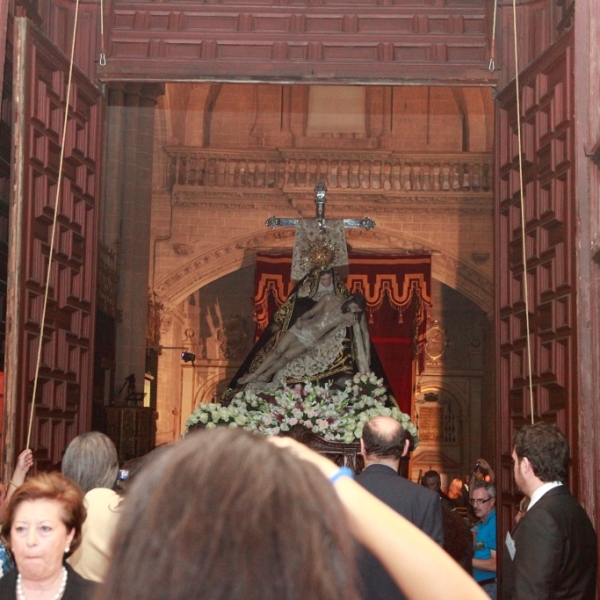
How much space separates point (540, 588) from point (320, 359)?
6000 millimetres

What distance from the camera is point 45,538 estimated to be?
2941 mm

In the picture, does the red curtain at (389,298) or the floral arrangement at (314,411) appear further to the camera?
the red curtain at (389,298)

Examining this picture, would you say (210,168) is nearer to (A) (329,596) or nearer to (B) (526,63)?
(B) (526,63)

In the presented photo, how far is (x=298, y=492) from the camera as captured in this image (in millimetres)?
1193

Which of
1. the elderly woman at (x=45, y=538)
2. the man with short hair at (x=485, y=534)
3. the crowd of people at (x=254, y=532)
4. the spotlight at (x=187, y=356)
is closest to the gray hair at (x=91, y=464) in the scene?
the elderly woman at (x=45, y=538)

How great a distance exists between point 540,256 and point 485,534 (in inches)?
68.5

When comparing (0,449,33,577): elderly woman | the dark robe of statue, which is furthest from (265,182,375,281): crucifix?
(0,449,33,577): elderly woman

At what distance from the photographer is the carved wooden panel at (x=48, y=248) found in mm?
6434

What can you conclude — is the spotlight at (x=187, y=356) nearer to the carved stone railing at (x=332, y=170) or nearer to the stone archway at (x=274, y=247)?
the stone archway at (x=274, y=247)

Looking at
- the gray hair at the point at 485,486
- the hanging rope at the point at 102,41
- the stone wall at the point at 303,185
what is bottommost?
the gray hair at the point at 485,486

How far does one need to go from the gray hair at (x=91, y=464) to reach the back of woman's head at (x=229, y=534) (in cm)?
254

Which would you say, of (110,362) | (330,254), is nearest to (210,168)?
(110,362)

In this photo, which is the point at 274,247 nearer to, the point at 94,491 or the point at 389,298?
the point at 389,298

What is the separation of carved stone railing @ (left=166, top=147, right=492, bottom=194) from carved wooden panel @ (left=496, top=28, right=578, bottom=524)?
1040 centimetres
